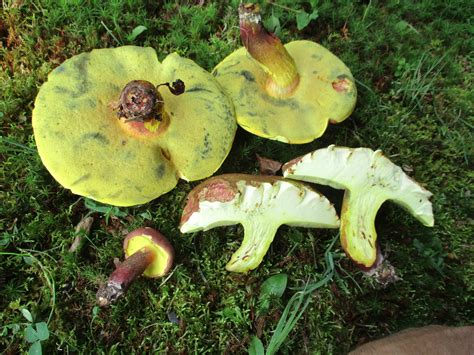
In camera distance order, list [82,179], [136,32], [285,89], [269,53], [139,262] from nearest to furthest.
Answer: [82,179], [139,262], [269,53], [285,89], [136,32]

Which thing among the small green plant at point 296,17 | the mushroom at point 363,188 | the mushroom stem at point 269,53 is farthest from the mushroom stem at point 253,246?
the small green plant at point 296,17

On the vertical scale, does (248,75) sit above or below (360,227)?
above

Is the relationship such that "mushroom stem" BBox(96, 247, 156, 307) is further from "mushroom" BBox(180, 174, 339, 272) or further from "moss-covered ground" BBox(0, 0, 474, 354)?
"mushroom" BBox(180, 174, 339, 272)

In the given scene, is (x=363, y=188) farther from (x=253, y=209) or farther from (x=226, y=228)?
(x=226, y=228)

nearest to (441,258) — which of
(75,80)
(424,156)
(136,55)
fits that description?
(424,156)

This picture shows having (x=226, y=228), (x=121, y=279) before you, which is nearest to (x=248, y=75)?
(x=226, y=228)

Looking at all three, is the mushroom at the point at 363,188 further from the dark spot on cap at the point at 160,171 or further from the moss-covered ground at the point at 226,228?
the dark spot on cap at the point at 160,171
